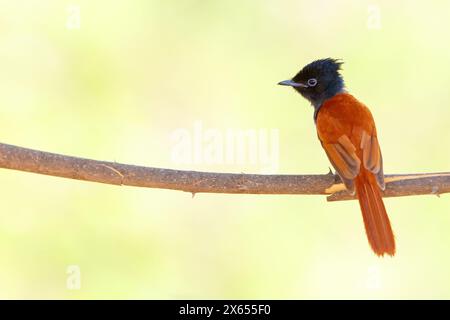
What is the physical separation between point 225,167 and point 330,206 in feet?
3.46

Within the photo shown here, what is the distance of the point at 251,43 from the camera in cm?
831

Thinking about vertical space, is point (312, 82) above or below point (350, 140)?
above

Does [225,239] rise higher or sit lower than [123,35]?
lower

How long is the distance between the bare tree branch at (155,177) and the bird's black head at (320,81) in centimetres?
177

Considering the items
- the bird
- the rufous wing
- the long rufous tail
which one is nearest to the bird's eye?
the bird

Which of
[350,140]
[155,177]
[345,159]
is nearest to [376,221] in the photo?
[345,159]

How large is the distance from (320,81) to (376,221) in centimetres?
166

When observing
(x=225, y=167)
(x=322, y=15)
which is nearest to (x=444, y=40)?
(x=322, y=15)

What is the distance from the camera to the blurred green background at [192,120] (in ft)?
22.9

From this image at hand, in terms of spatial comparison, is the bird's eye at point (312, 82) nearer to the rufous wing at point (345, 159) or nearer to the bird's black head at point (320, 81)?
the bird's black head at point (320, 81)

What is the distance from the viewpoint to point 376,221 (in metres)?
4.88

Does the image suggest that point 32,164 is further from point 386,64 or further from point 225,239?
point 386,64

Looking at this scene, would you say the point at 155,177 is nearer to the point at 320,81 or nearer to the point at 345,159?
the point at 345,159

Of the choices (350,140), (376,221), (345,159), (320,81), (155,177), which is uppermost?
(320,81)
